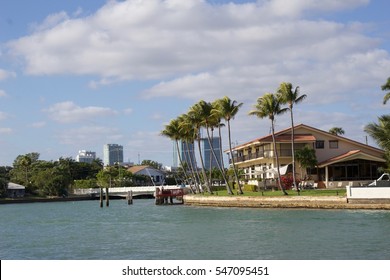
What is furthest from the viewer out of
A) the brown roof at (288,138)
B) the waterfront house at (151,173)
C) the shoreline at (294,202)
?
the waterfront house at (151,173)

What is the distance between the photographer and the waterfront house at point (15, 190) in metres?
137

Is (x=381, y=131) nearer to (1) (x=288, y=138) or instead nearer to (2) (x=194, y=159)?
(1) (x=288, y=138)

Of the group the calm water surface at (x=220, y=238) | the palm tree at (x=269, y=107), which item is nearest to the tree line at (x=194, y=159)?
the palm tree at (x=269, y=107)

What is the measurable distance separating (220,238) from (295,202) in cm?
2484

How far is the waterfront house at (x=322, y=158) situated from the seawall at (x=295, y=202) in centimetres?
826

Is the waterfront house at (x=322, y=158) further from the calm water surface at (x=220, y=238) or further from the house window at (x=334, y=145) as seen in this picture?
the calm water surface at (x=220, y=238)

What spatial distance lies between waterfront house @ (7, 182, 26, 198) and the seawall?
75.5m

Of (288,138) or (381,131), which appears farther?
(288,138)

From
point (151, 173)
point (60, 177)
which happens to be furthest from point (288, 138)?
point (151, 173)

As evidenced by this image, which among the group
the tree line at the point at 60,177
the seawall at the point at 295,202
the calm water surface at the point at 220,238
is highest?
the tree line at the point at 60,177

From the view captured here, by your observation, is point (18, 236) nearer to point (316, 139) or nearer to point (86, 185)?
point (316, 139)

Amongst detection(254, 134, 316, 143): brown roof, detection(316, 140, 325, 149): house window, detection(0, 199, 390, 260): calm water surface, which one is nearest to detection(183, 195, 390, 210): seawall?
detection(0, 199, 390, 260): calm water surface

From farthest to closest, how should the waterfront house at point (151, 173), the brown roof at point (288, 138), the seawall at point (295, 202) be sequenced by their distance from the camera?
the waterfront house at point (151, 173) → the brown roof at point (288, 138) → the seawall at point (295, 202)

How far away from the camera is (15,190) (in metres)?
139
